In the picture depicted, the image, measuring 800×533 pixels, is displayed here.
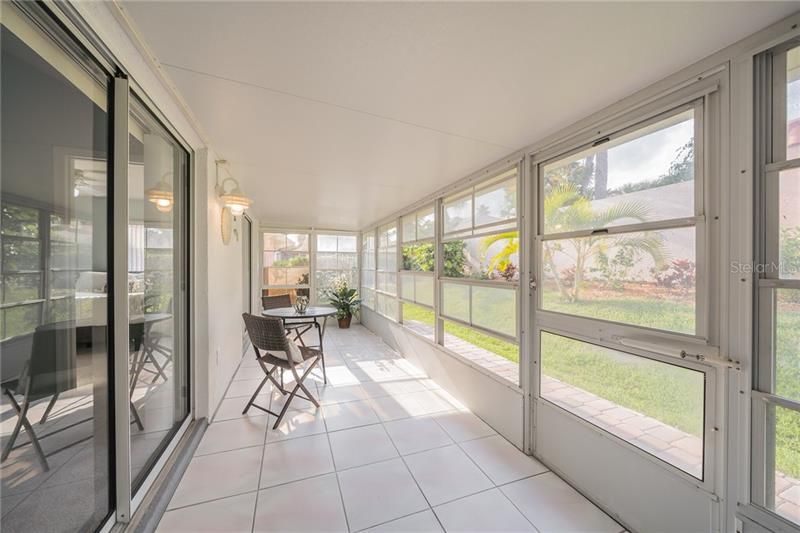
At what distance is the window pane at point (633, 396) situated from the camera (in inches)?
53.2

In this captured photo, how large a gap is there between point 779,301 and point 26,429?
101 inches

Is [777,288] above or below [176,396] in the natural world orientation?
above

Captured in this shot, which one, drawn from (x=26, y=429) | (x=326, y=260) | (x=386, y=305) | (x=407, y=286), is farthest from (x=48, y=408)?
(x=326, y=260)

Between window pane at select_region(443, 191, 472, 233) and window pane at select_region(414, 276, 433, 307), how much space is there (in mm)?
759

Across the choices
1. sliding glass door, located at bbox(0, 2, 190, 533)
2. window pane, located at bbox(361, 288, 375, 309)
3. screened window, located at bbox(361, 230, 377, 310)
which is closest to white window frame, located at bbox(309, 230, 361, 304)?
screened window, located at bbox(361, 230, 377, 310)

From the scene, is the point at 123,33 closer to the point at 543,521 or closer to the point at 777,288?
the point at 777,288

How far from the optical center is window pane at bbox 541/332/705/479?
4.43ft

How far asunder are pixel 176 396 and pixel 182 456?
1.27ft

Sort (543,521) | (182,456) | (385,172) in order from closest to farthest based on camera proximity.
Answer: (543,521) → (182,456) → (385,172)

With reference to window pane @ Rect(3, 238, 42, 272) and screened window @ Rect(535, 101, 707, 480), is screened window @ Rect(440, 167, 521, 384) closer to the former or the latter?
screened window @ Rect(535, 101, 707, 480)

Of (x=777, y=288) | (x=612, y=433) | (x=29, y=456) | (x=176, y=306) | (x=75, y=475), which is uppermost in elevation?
(x=777, y=288)

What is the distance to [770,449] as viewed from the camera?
110 centimetres

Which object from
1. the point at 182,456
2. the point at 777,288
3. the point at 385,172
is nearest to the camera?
the point at 777,288

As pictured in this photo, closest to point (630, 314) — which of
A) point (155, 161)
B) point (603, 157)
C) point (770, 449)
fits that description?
point (770, 449)
